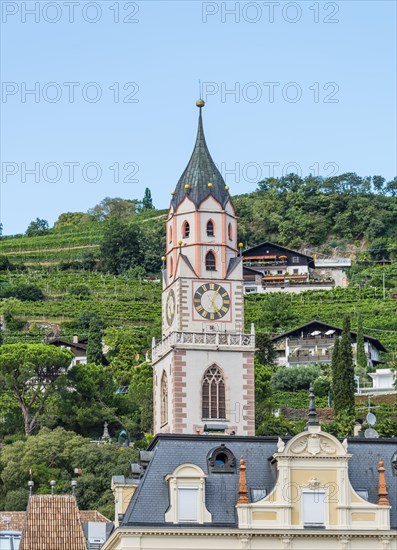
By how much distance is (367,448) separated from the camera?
69000 mm

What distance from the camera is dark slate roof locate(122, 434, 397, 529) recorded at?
65250 millimetres

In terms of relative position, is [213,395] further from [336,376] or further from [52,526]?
[336,376]

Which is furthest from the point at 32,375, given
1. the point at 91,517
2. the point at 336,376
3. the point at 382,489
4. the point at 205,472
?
the point at 382,489

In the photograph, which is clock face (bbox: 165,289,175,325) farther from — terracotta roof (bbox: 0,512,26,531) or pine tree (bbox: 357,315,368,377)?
pine tree (bbox: 357,315,368,377)

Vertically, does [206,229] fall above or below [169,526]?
above

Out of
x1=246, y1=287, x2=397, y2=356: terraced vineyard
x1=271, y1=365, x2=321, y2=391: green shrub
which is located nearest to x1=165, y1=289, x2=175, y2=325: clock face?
x1=271, y1=365, x2=321, y2=391: green shrub

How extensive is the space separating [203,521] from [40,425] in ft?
226

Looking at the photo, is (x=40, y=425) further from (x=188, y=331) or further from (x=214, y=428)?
(x=214, y=428)

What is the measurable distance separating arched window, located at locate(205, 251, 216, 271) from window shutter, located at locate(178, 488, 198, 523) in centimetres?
3659

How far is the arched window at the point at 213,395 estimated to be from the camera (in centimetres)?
9862

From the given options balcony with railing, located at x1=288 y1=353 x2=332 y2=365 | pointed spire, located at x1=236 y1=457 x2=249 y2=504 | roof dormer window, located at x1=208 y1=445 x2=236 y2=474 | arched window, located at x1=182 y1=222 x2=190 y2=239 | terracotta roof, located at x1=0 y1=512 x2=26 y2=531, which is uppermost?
arched window, located at x1=182 y1=222 x2=190 y2=239

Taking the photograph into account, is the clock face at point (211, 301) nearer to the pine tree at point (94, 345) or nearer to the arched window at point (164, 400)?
the arched window at point (164, 400)

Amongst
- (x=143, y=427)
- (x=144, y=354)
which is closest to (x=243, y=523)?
(x=143, y=427)

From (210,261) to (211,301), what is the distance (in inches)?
88.2
